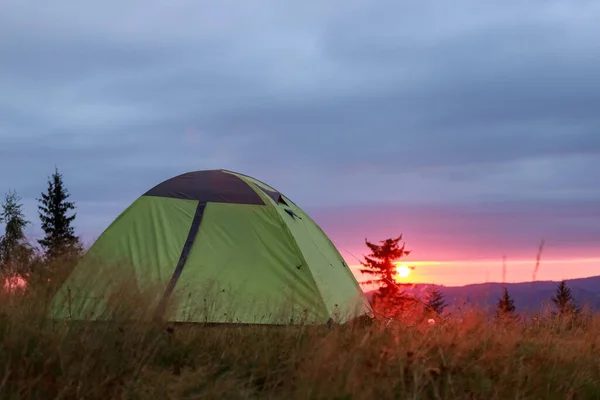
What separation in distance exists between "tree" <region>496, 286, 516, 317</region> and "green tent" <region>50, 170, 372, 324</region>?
5.87ft

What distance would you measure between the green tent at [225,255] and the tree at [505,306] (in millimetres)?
1789

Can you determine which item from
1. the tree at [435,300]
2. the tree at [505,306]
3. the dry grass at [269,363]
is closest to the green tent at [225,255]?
the tree at [435,300]

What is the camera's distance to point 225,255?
8.05 metres

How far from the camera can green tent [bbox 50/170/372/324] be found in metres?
7.52

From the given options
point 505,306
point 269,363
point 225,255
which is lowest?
point 269,363

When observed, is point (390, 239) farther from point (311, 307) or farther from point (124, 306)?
point (124, 306)

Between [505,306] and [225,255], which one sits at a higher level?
[225,255]

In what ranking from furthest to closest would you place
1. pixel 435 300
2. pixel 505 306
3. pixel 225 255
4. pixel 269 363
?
1. pixel 435 300
2. pixel 505 306
3. pixel 225 255
4. pixel 269 363

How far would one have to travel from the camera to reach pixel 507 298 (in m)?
8.52

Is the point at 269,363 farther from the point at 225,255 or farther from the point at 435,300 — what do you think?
the point at 435,300

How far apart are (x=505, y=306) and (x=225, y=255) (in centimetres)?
390

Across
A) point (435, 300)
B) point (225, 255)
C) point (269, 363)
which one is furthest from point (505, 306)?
point (269, 363)

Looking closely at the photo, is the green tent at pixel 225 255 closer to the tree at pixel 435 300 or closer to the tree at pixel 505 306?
the tree at pixel 435 300

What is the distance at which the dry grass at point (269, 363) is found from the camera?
4.23 meters
